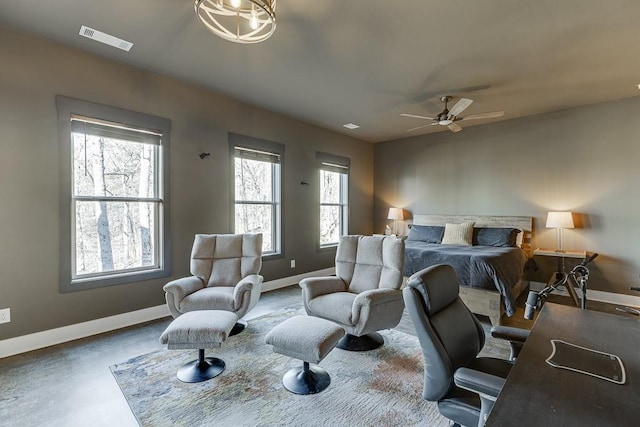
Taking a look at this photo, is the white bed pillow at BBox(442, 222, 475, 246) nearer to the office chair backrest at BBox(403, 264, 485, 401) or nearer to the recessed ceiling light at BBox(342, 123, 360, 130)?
the recessed ceiling light at BBox(342, 123, 360, 130)

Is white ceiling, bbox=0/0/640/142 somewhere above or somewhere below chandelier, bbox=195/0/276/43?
above

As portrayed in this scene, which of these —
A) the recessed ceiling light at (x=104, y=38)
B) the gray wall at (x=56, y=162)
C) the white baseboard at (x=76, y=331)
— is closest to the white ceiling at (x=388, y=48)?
the recessed ceiling light at (x=104, y=38)

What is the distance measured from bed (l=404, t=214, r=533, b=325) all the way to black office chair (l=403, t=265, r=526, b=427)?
2.06 m

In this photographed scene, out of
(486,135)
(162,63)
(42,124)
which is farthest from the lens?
(486,135)

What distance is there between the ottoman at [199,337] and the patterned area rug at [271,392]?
0.08 m

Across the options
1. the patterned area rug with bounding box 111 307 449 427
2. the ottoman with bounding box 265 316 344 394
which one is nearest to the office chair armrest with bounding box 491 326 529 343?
the patterned area rug with bounding box 111 307 449 427

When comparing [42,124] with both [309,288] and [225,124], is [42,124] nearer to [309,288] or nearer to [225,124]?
[225,124]

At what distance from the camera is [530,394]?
972 mm

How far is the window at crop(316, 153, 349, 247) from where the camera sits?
19.8 ft

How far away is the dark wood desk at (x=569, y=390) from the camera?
858 mm

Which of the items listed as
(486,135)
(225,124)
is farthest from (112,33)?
(486,135)

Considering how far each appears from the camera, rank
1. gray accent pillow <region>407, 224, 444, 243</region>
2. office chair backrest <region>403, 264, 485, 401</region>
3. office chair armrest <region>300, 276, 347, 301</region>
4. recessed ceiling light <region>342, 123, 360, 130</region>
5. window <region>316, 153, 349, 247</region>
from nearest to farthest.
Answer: office chair backrest <region>403, 264, 485, 401</region> < office chair armrest <region>300, 276, 347, 301</region> < gray accent pillow <region>407, 224, 444, 243</region> < recessed ceiling light <region>342, 123, 360, 130</region> < window <region>316, 153, 349, 247</region>

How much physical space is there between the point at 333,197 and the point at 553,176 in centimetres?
388

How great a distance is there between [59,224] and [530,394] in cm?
395
